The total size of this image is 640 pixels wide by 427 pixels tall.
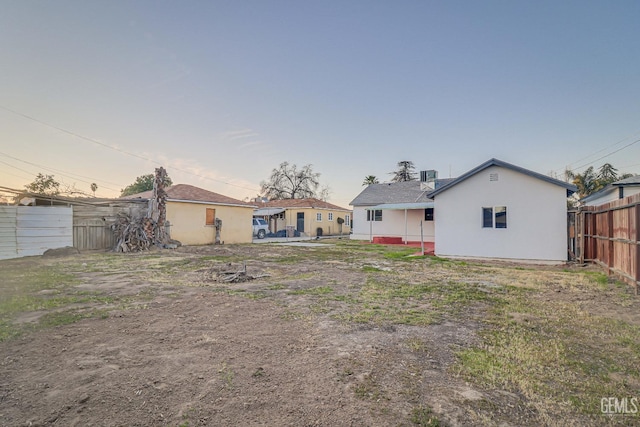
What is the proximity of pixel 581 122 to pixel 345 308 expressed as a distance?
18.5 m

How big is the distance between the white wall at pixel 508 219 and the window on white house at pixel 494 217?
0.50 ft

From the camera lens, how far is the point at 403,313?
5043 mm

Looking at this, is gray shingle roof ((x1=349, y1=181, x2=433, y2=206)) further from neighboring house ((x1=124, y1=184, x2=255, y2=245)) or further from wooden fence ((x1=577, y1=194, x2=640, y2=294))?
wooden fence ((x1=577, y1=194, x2=640, y2=294))

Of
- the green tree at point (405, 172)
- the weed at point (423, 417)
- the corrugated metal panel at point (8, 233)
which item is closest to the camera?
the weed at point (423, 417)

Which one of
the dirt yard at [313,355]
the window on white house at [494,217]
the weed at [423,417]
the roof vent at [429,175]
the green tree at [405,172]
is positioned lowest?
the dirt yard at [313,355]

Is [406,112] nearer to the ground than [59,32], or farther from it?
nearer to the ground

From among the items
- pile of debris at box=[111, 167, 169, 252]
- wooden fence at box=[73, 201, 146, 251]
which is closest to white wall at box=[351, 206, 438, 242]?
pile of debris at box=[111, 167, 169, 252]

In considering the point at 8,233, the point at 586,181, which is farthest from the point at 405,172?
the point at 8,233

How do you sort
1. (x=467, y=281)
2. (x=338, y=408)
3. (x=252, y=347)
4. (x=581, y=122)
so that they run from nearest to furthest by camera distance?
(x=338, y=408) → (x=252, y=347) → (x=467, y=281) → (x=581, y=122)

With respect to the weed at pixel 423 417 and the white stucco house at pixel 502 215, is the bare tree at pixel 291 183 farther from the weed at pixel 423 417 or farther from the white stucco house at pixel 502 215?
the weed at pixel 423 417

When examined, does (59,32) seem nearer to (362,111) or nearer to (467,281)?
(362,111)

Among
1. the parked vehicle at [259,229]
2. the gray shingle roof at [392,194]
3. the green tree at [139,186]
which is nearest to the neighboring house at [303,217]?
the parked vehicle at [259,229]

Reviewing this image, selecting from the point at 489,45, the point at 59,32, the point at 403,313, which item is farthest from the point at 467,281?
the point at 59,32

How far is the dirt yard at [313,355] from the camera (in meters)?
2.29
